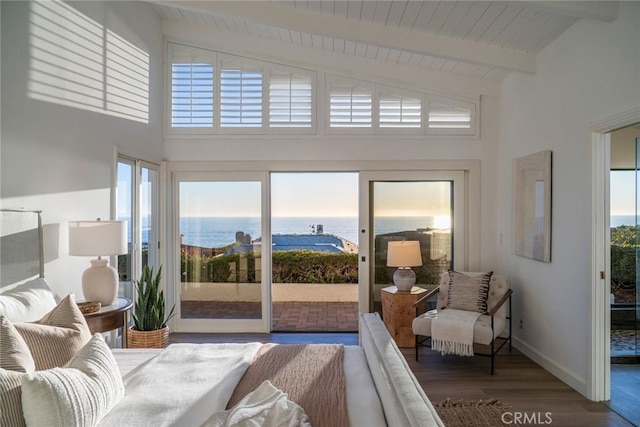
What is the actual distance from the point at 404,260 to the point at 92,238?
2992mm

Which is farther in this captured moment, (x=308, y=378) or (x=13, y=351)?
(x=308, y=378)

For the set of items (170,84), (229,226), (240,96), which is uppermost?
(170,84)

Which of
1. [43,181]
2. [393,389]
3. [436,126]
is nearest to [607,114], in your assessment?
[436,126]

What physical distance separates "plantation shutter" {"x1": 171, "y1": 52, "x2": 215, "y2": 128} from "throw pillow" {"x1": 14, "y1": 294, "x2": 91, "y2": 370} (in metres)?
3.21

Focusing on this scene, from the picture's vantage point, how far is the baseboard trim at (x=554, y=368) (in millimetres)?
3189

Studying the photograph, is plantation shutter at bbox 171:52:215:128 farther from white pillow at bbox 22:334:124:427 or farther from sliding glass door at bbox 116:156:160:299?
white pillow at bbox 22:334:124:427

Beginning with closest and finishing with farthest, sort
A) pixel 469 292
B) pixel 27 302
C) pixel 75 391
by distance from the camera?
pixel 75 391 < pixel 27 302 < pixel 469 292

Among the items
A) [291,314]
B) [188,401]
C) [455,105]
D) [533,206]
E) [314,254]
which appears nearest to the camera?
[188,401]

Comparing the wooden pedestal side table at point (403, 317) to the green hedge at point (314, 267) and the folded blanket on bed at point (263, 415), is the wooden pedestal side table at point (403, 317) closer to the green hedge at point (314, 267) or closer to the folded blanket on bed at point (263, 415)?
the folded blanket on bed at point (263, 415)

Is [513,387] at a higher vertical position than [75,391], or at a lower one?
lower

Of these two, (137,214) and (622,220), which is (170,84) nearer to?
(137,214)

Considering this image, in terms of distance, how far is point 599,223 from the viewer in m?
3.01

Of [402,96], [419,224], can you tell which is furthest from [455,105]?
[419,224]

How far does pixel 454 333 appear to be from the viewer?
367cm
